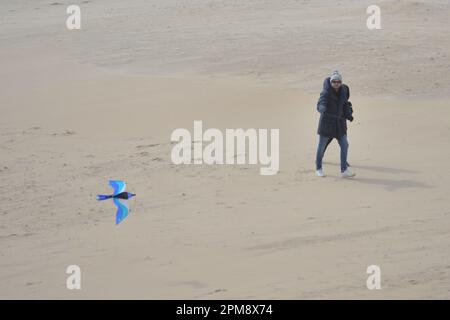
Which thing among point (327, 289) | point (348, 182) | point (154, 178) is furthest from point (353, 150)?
point (327, 289)

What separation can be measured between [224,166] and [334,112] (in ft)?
7.28

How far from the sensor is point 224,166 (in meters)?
13.6

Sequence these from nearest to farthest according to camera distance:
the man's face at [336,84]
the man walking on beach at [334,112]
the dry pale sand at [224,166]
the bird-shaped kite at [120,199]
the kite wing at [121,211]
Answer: the dry pale sand at [224,166]
the bird-shaped kite at [120,199]
the kite wing at [121,211]
the man's face at [336,84]
the man walking on beach at [334,112]

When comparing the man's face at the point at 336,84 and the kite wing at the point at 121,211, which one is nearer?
the kite wing at the point at 121,211

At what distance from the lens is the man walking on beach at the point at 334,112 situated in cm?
1216

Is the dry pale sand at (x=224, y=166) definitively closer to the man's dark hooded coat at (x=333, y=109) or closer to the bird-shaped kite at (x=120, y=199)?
the bird-shaped kite at (x=120, y=199)

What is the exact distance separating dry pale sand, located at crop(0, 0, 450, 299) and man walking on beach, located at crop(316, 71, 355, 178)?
589 mm

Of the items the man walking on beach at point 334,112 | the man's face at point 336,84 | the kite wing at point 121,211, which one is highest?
the man's face at point 336,84

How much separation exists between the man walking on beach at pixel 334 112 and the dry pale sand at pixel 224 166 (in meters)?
0.59

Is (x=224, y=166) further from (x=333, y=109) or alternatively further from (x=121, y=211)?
(x=121, y=211)

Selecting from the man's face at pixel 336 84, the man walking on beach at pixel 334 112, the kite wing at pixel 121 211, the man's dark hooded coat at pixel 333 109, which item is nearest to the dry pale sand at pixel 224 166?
the kite wing at pixel 121 211

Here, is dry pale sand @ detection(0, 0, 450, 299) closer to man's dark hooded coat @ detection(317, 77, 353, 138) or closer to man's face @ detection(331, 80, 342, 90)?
man's dark hooded coat @ detection(317, 77, 353, 138)

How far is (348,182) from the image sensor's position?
12430 millimetres

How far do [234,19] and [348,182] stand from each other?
12253 mm
